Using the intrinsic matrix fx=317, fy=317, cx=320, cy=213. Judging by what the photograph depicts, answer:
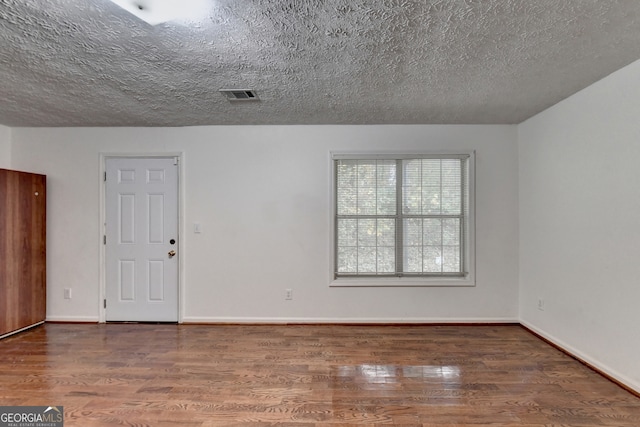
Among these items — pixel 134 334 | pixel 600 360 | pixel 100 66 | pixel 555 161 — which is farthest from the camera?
pixel 134 334

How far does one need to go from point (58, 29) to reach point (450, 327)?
13.9 feet

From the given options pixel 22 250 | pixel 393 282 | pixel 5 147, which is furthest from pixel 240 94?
pixel 5 147

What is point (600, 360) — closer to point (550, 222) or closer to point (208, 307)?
point (550, 222)

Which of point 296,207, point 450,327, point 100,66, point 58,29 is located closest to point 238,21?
point 58,29

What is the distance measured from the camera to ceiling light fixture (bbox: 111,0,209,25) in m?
1.55

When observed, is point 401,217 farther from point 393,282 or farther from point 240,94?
point 240,94

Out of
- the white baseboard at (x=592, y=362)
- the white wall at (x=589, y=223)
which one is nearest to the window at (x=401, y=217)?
the white wall at (x=589, y=223)

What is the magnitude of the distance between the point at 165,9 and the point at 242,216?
244cm

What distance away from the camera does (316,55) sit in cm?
210

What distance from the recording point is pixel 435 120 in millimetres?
3584

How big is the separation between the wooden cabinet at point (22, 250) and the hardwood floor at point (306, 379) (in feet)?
0.88

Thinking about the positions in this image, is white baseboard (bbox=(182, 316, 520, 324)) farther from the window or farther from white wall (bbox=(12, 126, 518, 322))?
the window

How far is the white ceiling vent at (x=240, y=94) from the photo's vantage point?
8.93ft

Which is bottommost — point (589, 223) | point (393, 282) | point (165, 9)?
point (393, 282)
